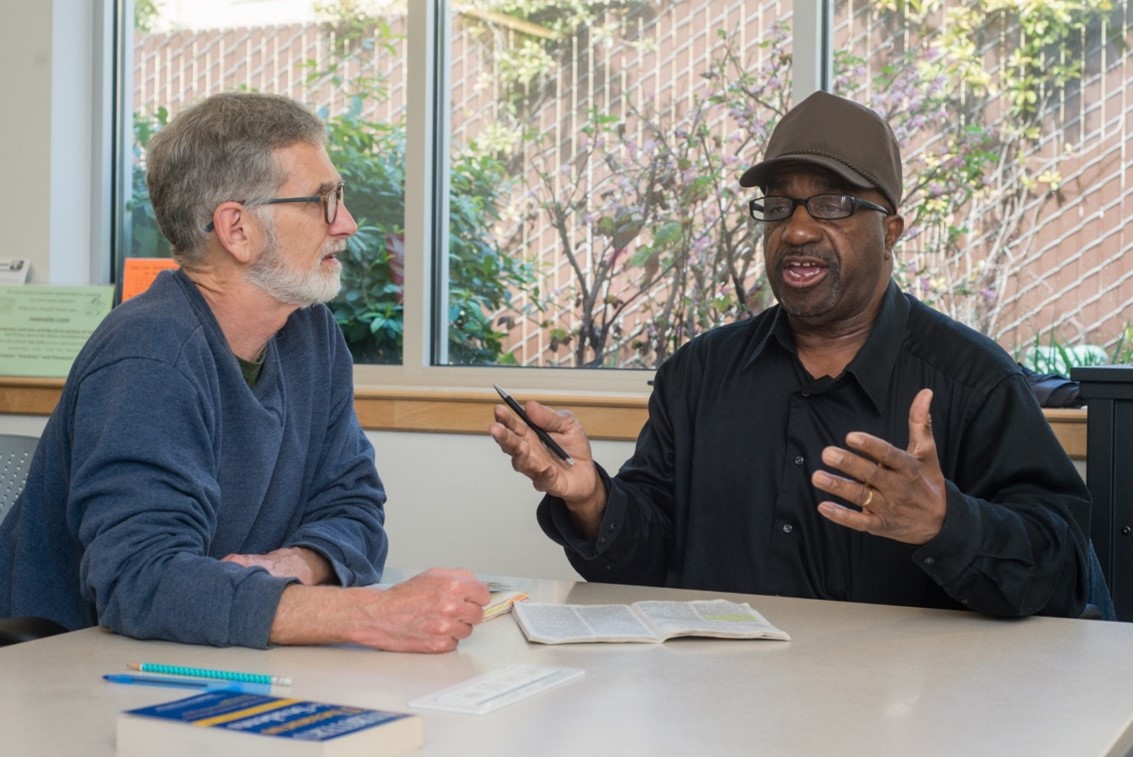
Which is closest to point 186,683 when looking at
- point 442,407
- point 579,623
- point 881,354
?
point 579,623

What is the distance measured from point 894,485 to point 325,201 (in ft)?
3.01

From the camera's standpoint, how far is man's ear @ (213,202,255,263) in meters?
1.90

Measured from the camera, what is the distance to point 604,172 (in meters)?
3.63

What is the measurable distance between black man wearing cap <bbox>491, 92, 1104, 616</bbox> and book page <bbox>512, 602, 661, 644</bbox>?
11.8 inches

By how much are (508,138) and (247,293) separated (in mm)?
1955

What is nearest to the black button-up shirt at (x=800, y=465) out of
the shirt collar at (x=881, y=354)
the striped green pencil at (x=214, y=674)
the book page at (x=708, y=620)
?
the shirt collar at (x=881, y=354)

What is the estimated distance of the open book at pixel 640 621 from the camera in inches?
61.1

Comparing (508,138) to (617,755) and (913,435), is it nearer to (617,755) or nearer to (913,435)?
(913,435)

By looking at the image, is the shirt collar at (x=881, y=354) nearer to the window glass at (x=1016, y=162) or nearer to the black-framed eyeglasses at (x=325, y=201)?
the black-framed eyeglasses at (x=325, y=201)

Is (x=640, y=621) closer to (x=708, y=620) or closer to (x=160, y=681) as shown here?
(x=708, y=620)

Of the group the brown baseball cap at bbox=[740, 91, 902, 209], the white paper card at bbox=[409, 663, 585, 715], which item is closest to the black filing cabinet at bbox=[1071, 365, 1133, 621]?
the brown baseball cap at bbox=[740, 91, 902, 209]

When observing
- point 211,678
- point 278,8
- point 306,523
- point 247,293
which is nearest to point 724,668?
point 211,678

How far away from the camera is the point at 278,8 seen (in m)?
4.11

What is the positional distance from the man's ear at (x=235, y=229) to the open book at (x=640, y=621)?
647mm
